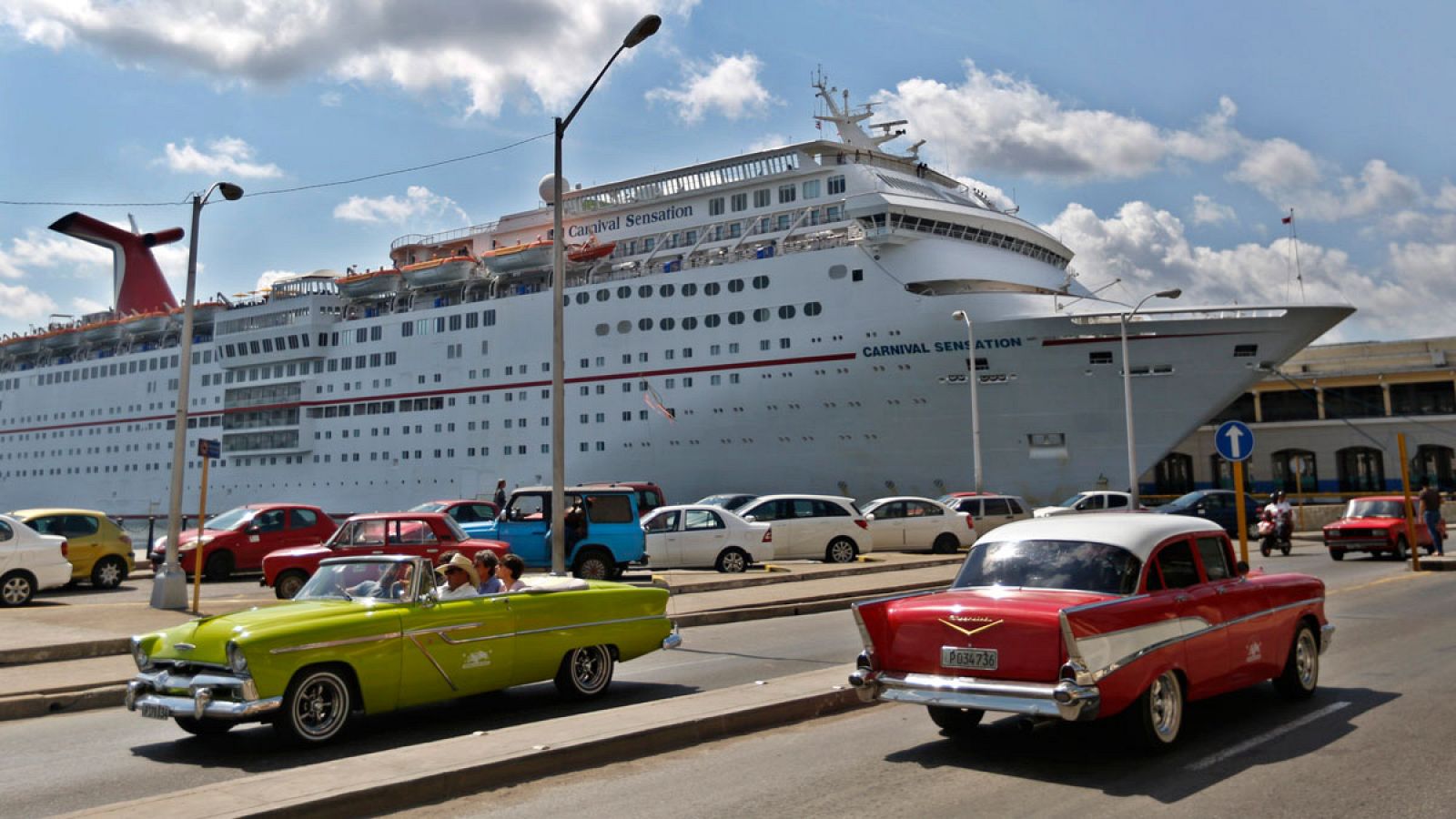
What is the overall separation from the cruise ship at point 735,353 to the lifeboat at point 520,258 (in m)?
0.09

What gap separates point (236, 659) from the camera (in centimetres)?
644

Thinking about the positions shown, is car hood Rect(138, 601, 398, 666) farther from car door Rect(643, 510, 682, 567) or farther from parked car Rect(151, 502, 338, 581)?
parked car Rect(151, 502, 338, 581)

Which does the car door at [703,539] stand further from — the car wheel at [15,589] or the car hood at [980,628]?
the car hood at [980,628]

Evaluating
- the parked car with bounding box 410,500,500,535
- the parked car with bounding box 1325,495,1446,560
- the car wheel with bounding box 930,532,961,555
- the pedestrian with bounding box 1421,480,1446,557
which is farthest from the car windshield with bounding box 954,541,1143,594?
the parked car with bounding box 1325,495,1446,560

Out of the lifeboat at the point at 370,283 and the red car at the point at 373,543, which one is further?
the lifeboat at the point at 370,283

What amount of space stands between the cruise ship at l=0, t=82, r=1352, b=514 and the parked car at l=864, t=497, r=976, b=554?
A: 9110mm

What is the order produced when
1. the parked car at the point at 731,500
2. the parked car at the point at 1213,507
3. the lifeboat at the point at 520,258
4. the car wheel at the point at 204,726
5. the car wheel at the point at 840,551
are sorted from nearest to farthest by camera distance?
the car wheel at the point at 204,726
the car wheel at the point at 840,551
the parked car at the point at 1213,507
the parked car at the point at 731,500
the lifeboat at the point at 520,258

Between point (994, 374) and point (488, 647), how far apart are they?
86.1ft

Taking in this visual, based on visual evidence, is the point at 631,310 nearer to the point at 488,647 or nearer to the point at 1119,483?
the point at 1119,483

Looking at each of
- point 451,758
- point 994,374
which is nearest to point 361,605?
point 451,758

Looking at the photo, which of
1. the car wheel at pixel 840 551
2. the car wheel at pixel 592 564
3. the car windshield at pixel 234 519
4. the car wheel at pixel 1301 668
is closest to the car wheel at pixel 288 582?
the car wheel at pixel 592 564

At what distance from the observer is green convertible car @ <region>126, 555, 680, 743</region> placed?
652 centimetres

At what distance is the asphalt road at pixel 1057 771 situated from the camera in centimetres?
504

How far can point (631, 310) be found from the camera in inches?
1551
